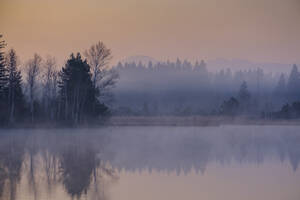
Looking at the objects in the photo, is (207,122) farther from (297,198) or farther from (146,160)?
(297,198)

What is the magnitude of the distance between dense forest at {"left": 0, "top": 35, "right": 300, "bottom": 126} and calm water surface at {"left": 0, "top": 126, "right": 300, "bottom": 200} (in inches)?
427

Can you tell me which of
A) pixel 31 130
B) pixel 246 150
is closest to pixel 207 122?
pixel 31 130

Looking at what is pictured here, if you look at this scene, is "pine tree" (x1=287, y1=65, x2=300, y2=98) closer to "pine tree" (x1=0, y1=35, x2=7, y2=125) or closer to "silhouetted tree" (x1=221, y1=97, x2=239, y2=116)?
"silhouetted tree" (x1=221, y1=97, x2=239, y2=116)

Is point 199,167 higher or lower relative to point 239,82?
lower

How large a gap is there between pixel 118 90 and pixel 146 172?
49257 mm

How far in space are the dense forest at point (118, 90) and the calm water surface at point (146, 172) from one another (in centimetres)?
1085

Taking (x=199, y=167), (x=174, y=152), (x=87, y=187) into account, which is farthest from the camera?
(x=174, y=152)

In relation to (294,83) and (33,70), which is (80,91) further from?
(294,83)

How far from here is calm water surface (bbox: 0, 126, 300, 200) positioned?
8.59 m

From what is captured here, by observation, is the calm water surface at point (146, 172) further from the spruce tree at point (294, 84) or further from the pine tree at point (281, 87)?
the pine tree at point (281, 87)

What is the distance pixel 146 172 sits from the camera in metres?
11.1

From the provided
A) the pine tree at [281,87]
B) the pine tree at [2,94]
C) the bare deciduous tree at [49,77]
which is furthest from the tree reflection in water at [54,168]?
Result: the pine tree at [281,87]

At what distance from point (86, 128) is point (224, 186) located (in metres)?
19.2

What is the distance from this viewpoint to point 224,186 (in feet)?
31.1
